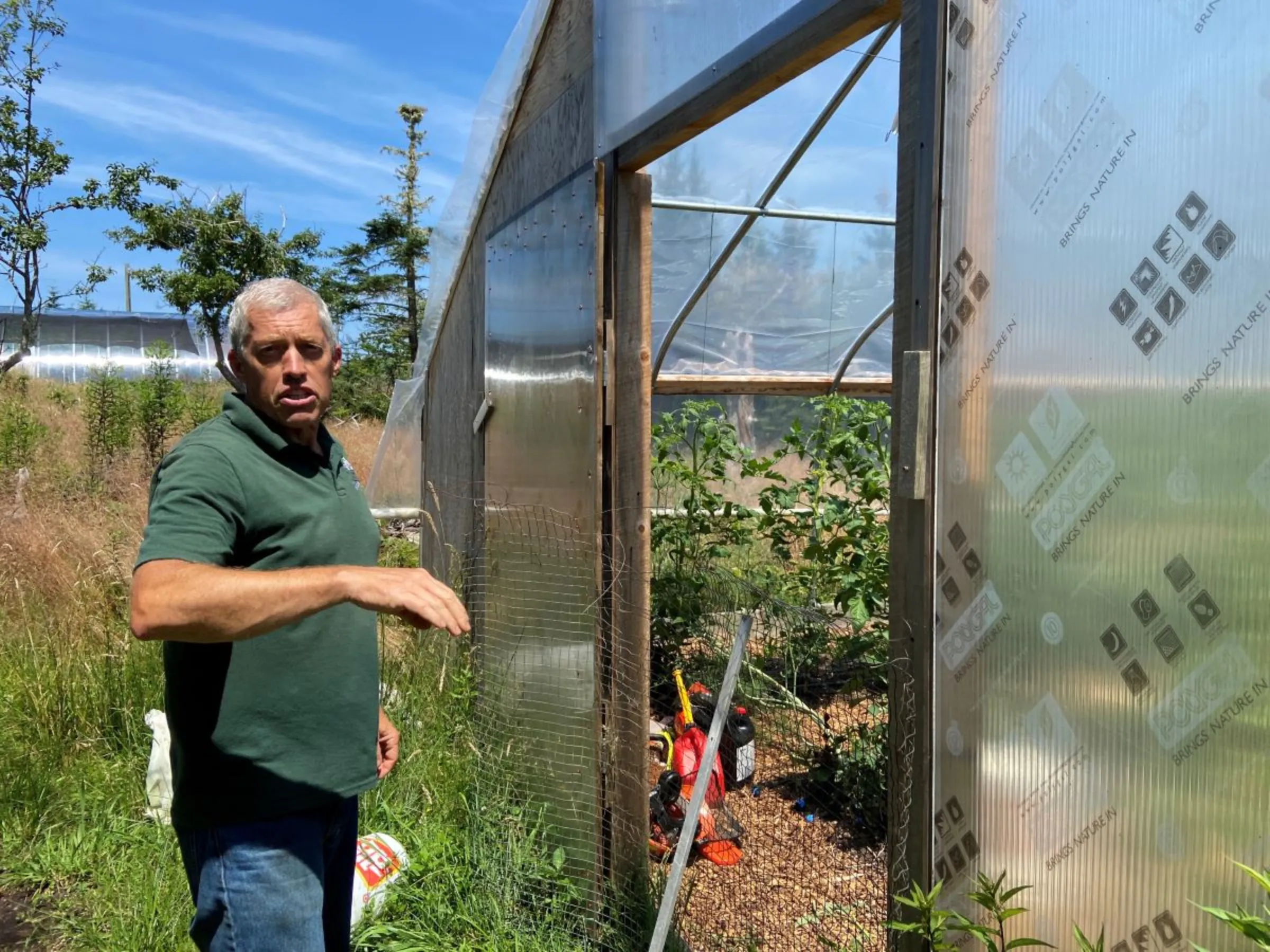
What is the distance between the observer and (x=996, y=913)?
1.77m

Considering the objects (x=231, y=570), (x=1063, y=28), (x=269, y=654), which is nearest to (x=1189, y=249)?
(x=1063, y=28)

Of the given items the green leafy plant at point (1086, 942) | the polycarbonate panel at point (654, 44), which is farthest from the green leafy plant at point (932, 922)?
the polycarbonate panel at point (654, 44)

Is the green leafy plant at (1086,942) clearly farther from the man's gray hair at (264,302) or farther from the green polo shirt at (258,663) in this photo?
the man's gray hair at (264,302)

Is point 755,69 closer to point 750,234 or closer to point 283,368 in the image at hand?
point 283,368

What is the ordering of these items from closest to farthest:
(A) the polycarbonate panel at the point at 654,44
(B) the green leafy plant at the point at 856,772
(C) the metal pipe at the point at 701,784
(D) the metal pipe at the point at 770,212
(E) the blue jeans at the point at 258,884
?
1. (E) the blue jeans at the point at 258,884
2. (C) the metal pipe at the point at 701,784
3. (A) the polycarbonate panel at the point at 654,44
4. (B) the green leafy plant at the point at 856,772
5. (D) the metal pipe at the point at 770,212

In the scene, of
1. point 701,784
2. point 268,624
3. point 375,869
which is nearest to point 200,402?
point 375,869

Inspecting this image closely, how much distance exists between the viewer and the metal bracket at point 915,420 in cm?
202

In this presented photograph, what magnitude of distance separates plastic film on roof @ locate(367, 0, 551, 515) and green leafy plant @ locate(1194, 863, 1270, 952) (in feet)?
12.6

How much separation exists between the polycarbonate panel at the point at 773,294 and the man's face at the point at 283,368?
4468 millimetres

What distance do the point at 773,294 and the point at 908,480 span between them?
5.52m

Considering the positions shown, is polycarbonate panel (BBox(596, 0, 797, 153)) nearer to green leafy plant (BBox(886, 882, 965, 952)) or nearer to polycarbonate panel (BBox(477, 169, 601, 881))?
polycarbonate panel (BBox(477, 169, 601, 881))

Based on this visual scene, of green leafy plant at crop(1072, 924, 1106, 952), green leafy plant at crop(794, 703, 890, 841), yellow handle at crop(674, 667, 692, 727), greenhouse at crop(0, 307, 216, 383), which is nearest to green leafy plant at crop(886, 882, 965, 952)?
green leafy plant at crop(1072, 924, 1106, 952)

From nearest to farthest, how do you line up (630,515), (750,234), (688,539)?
(630,515) < (688,539) < (750,234)

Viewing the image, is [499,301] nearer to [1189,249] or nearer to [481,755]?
[481,755]
